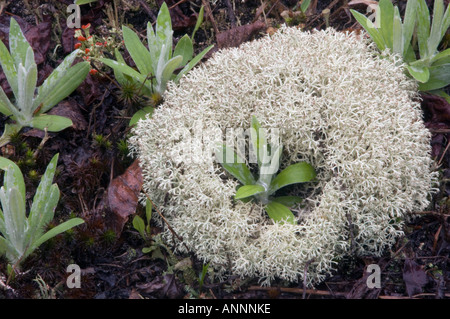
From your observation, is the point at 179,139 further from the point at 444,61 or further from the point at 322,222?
the point at 444,61

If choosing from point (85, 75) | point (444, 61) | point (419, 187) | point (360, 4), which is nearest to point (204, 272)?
point (419, 187)

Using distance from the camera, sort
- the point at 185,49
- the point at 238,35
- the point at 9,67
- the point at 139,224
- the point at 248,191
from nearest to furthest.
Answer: the point at 248,191, the point at 139,224, the point at 9,67, the point at 185,49, the point at 238,35

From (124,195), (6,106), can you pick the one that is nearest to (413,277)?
(124,195)

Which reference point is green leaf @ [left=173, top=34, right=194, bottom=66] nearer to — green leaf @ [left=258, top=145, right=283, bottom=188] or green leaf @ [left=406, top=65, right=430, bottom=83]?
green leaf @ [left=258, top=145, right=283, bottom=188]

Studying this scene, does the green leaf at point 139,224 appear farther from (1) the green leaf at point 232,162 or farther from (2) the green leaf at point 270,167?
(2) the green leaf at point 270,167

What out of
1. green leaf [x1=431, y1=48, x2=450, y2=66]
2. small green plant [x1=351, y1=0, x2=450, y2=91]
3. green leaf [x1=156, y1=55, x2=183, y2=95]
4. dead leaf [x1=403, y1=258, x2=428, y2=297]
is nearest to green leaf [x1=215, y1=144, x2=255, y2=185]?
green leaf [x1=156, y1=55, x2=183, y2=95]

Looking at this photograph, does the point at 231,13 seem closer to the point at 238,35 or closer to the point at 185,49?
the point at 238,35

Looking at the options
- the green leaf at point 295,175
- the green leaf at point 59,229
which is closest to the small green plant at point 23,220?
the green leaf at point 59,229
